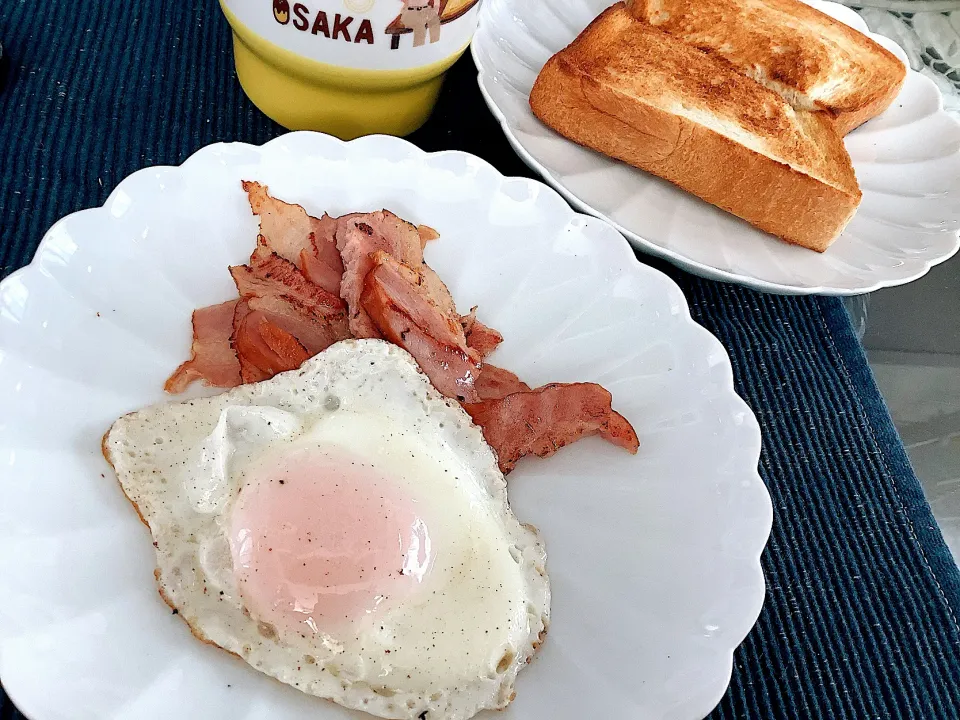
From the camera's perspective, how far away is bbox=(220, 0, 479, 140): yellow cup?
1.08 meters

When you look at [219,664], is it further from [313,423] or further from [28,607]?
[313,423]

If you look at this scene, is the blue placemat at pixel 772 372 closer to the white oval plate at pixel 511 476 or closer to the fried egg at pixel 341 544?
the white oval plate at pixel 511 476

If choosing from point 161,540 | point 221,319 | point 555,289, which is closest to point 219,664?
point 161,540

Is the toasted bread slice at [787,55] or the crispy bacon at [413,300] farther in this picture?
the toasted bread slice at [787,55]

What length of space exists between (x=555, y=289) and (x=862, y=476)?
62 cm

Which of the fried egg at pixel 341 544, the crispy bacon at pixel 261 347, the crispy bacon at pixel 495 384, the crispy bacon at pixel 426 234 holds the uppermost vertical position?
the crispy bacon at pixel 426 234

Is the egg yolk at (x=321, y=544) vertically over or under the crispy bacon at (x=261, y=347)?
under

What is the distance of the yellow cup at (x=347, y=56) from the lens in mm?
1081

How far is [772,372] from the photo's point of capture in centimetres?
134

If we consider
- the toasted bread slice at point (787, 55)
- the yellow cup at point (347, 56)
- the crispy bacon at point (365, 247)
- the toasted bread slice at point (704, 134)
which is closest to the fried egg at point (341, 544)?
the crispy bacon at point (365, 247)

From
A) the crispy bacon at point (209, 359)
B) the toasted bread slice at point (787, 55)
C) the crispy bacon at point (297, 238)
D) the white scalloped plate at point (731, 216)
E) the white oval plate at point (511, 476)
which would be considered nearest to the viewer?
the white oval plate at point (511, 476)

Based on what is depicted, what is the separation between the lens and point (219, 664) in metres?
0.83

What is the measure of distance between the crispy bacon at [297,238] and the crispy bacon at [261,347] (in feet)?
0.38

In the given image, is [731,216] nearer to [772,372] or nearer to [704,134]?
[704,134]
